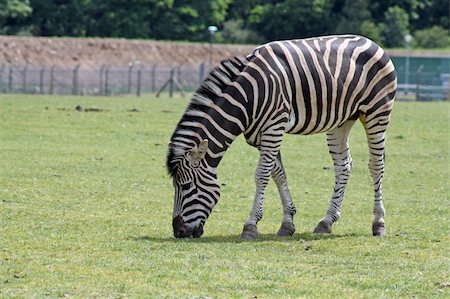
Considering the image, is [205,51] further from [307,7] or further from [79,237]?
[79,237]

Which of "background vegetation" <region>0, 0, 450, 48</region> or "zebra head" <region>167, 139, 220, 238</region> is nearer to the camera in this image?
"zebra head" <region>167, 139, 220, 238</region>

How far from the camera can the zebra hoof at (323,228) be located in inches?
501

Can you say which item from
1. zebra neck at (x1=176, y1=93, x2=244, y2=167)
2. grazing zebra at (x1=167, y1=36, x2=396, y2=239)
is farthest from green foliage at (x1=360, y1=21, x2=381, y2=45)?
zebra neck at (x1=176, y1=93, x2=244, y2=167)

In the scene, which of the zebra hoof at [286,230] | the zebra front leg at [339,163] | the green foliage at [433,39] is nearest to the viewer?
the zebra hoof at [286,230]

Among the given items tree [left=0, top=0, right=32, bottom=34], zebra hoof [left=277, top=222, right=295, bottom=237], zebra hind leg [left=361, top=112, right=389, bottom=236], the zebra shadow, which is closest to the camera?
the zebra shadow

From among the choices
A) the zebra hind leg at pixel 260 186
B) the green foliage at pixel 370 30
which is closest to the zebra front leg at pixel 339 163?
the zebra hind leg at pixel 260 186

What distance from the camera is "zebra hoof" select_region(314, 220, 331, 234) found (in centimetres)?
1272

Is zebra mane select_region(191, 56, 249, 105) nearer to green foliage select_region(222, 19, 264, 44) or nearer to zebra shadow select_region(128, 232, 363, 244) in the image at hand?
zebra shadow select_region(128, 232, 363, 244)

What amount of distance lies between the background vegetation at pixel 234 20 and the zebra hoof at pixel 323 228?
62.9 metres

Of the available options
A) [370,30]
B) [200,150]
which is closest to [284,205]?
[200,150]

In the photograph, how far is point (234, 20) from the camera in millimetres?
89188

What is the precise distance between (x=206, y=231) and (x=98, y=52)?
2478 inches

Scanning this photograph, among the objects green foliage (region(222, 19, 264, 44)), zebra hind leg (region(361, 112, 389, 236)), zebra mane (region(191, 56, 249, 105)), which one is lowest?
green foliage (region(222, 19, 264, 44))

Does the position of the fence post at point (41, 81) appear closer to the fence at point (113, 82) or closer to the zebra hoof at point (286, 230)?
the fence at point (113, 82)
